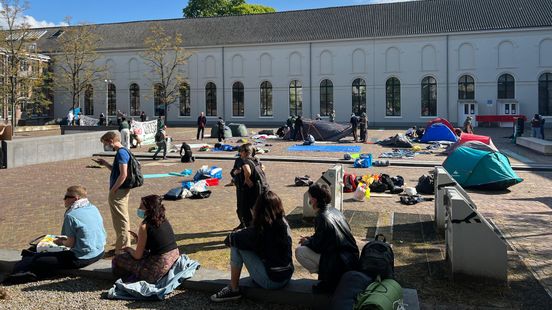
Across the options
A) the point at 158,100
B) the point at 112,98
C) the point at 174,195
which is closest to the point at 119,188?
the point at 174,195

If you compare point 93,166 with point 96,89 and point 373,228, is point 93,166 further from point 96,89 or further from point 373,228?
point 96,89

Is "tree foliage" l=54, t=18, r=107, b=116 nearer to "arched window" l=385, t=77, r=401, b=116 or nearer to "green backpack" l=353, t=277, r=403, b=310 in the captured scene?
"arched window" l=385, t=77, r=401, b=116

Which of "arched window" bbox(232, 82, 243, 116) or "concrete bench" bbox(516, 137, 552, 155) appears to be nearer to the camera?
"concrete bench" bbox(516, 137, 552, 155)

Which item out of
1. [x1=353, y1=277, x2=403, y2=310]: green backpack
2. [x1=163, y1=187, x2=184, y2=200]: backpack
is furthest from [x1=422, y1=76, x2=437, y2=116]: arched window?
[x1=353, y1=277, x2=403, y2=310]: green backpack

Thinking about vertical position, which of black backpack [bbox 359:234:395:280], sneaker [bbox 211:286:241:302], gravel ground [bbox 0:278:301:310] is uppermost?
black backpack [bbox 359:234:395:280]

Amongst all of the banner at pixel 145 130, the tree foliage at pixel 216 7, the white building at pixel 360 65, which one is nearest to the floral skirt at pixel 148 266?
the banner at pixel 145 130

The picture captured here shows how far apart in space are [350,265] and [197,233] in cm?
419

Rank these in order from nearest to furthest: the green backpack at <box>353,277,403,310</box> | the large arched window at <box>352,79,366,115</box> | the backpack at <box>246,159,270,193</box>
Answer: the green backpack at <box>353,277,403,310</box> < the backpack at <box>246,159,270,193</box> < the large arched window at <box>352,79,366,115</box>

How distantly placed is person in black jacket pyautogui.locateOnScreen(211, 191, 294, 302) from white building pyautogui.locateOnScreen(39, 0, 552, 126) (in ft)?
141

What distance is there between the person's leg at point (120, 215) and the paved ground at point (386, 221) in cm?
95

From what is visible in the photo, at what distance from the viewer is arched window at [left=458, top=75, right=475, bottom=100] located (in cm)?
4647

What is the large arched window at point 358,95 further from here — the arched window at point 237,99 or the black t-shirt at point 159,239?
the black t-shirt at point 159,239

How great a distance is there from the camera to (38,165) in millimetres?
20391

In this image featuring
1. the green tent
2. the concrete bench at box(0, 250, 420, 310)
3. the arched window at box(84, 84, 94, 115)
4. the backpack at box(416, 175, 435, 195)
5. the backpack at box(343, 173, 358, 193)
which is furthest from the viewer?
the arched window at box(84, 84, 94, 115)
